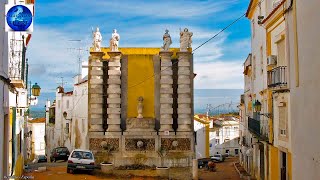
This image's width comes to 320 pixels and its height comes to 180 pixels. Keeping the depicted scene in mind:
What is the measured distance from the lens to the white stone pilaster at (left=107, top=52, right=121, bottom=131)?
2814 centimetres

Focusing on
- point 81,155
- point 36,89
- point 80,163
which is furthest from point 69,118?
point 36,89

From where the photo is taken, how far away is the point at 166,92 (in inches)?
1108

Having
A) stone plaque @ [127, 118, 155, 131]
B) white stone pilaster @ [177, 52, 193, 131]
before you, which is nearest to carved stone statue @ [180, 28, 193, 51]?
white stone pilaster @ [177, 52, 193, 131]

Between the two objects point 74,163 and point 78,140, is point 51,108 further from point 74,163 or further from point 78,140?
point 74,163

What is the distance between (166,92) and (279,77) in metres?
12.2

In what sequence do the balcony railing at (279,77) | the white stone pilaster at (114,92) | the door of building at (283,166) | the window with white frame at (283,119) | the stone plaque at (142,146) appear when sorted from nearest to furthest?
the balcony railing at (279,77) < the window with white frame at (283,119) < the door of building at (283,166) < the stone plaque at (142,146) < the white stone pilaster at (114,92)

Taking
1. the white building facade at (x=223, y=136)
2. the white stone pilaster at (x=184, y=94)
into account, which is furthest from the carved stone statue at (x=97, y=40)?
the white building facade at (x=223, y=136)

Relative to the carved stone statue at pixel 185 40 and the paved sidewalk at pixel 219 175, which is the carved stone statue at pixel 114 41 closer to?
the carved stone statue at pixel 185 40

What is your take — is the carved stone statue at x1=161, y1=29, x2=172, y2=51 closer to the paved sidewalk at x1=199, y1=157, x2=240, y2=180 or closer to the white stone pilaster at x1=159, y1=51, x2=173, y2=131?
the white stone pilaster at x1=159, y1=51, x2=173, y2=131

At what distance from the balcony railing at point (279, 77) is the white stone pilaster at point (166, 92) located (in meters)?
11.2

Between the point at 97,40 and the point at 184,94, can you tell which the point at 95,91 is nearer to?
the point at 97,40

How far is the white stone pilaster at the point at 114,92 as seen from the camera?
28.1 metres

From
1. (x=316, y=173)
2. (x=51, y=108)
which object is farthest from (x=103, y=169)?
(x=51, y=108)

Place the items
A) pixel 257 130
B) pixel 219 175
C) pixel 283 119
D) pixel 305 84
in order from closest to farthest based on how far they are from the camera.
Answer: pixel 305 84, pixel 283 119, pixel 257 130, pixel 219 175
